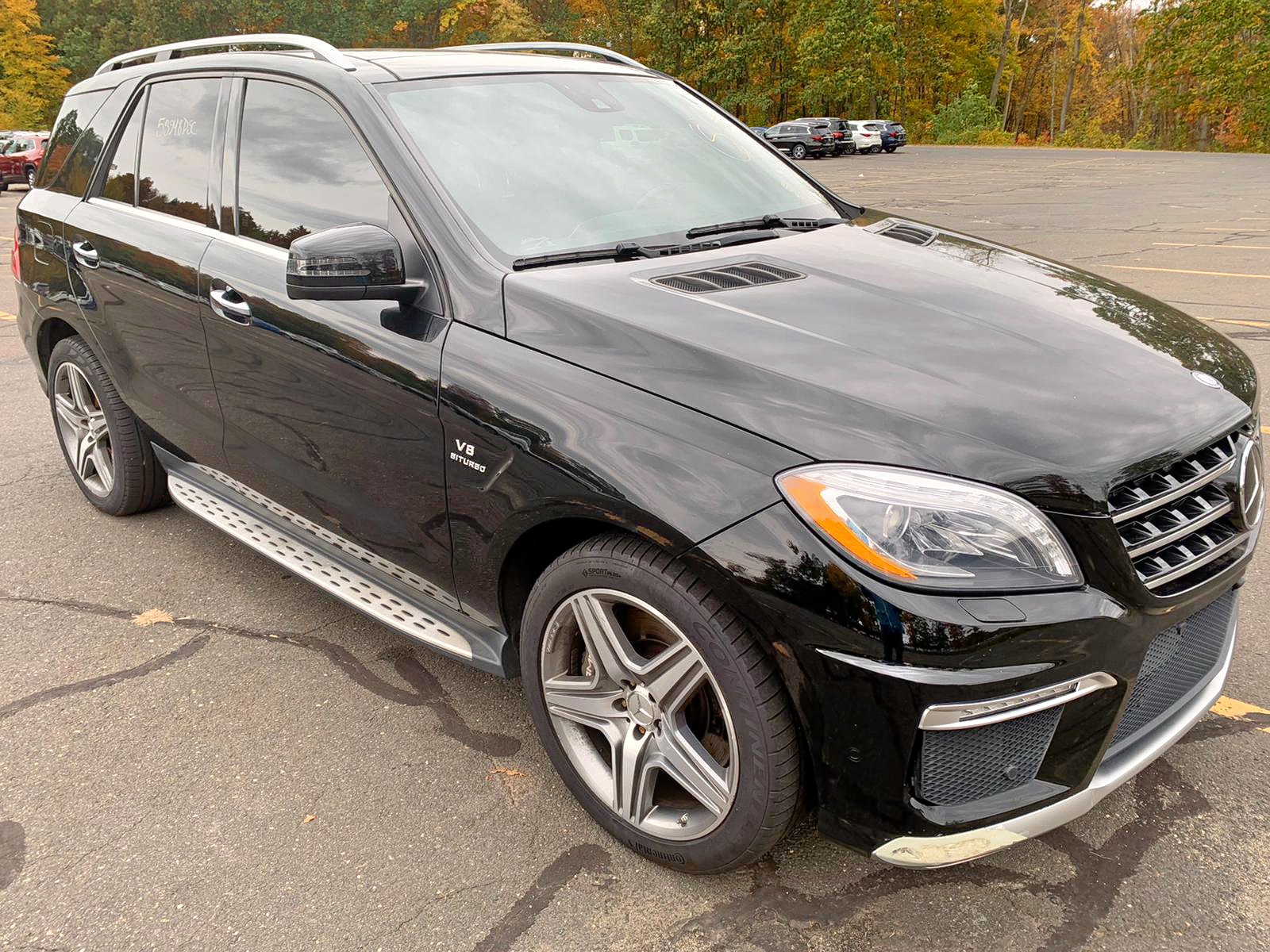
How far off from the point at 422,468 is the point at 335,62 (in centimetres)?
138

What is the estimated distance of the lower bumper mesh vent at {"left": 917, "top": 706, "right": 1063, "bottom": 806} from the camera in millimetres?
1965

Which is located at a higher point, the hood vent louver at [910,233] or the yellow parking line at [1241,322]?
the hood vent louver at [910,233]

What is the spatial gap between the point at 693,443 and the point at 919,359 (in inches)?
22.8

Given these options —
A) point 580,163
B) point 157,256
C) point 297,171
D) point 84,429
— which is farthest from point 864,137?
point 297,171

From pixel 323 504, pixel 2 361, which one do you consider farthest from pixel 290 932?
pixel 2 361

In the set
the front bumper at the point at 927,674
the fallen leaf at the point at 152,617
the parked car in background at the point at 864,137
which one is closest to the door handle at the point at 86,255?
the fallen leaf at the point at 152,617

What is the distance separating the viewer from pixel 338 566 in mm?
3252

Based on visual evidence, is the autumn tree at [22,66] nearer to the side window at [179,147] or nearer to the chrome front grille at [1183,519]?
the side window at [179,147]

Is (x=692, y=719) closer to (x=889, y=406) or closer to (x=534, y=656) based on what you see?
(x=534, y=656)

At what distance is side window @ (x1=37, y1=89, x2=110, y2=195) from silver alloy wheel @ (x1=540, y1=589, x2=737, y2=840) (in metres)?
3.32

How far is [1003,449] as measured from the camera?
2037 millimetres

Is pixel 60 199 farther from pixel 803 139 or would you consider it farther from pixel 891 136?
pixel 891 136

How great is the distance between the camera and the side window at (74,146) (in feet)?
14.5

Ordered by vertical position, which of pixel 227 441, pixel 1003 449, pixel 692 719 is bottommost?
pixel 692 719
